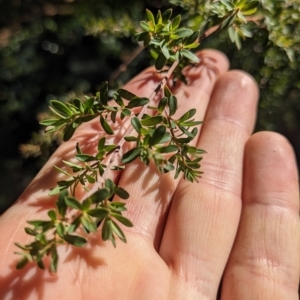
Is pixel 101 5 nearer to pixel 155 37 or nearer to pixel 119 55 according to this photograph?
pixel 119 55

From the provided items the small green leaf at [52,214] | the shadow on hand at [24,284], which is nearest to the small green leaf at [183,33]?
the small green leaf at [52,214]

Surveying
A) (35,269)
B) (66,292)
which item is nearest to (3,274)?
(35,269)

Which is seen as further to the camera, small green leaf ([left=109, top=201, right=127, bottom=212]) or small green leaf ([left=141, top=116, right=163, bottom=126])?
small green leaf ([left=141, top=116, right=163, bottom=126])

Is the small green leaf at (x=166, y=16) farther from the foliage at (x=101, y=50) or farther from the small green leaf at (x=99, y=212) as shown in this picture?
the small green leaf at (x=99, y=212)

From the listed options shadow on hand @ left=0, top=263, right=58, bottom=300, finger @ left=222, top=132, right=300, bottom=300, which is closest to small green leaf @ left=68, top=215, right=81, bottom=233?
shadow on hand @ left=0, top=263, right=58, bottom=300

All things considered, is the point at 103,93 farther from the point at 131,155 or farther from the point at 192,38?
the point at 192,38

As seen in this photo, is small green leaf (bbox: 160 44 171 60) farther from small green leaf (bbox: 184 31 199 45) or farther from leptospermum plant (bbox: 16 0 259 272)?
small green leaf (bbox: 184 31 199 45)
